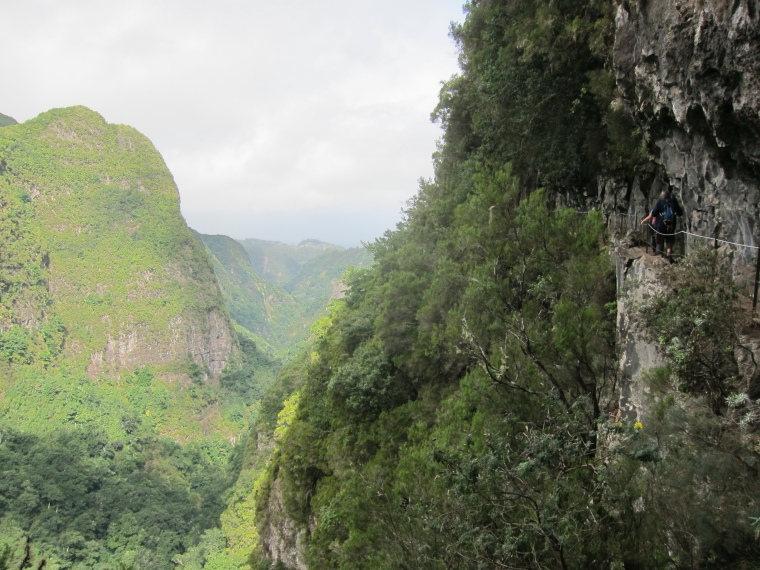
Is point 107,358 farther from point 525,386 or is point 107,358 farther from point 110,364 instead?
point 525,386

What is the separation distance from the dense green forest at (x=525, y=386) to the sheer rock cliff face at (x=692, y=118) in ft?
1.51

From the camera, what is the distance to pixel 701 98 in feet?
17.7

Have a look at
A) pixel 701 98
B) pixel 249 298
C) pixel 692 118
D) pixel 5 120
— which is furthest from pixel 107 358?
pixel 249 298

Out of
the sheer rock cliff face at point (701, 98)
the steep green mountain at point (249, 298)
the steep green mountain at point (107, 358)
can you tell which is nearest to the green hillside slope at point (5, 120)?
the steep green mountain at point (107, 358)

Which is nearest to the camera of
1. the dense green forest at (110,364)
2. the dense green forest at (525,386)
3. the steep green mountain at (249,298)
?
the dense green forest at (525,386)

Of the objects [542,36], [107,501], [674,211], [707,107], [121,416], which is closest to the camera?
[707,107]

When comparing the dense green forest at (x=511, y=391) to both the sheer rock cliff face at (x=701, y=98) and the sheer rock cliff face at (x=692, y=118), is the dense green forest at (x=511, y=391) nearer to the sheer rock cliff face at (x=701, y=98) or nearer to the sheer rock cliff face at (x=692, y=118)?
the sheer rock cliff face at (x=692, y=118)

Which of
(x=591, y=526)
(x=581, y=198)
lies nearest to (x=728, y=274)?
(x=591, y=526)

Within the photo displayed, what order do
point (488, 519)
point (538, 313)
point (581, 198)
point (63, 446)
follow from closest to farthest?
point (488, 519) → point (538, 313) → point (581, 198) → point (63, 446)

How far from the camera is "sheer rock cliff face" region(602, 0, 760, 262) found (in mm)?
4797

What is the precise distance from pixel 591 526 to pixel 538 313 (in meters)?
4.12

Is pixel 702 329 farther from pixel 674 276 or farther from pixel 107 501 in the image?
pixel 107 501

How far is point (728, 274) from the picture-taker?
516 cm

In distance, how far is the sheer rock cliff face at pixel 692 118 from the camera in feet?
15.9
